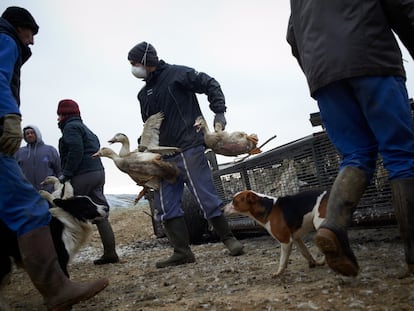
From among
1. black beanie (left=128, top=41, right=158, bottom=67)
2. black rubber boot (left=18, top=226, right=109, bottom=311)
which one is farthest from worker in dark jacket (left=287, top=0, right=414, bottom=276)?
black beanie (left=128, top=41, right=158, bottom=67)

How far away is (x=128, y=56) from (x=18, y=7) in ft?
7.24

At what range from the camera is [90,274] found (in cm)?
528

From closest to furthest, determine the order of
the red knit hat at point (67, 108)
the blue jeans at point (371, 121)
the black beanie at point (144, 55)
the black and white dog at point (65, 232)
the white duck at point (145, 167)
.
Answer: the blue jeans at point (371, 121) < the black and white dog at point (65, 232) < the white duck at point (145, 167) < the black beanie at point (144, 55) < the red knit hat at point (67, 108)

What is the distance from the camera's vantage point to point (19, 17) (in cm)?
329

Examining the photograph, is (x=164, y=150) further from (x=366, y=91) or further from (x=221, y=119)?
(x=366, y=91)

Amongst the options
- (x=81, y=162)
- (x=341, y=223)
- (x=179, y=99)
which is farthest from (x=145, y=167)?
(x=341, y=223)

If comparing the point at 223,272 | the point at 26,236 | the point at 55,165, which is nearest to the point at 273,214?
the point at 223,272

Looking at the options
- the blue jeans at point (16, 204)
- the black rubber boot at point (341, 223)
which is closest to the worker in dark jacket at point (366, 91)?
the black rubber boot at point (341, 223)

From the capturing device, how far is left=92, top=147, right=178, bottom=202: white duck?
199 inches

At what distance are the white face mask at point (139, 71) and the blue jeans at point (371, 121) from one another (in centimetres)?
319

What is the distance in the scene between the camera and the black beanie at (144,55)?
540 cm

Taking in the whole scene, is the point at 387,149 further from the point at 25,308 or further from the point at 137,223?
the point at 137,223

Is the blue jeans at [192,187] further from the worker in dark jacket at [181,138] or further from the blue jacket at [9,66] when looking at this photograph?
the blue jacket at [9,66]

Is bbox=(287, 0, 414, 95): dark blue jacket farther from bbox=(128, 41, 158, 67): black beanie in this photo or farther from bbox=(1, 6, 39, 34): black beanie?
bbox=(128, 41, 158, 67): black beanie
